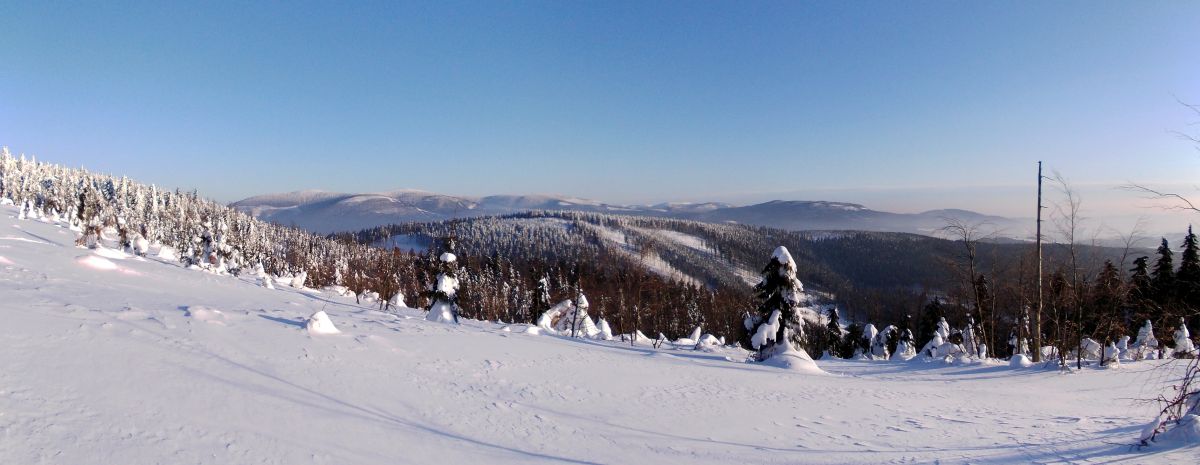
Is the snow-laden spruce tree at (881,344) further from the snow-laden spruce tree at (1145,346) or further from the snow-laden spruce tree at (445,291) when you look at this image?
the snow-laden spruce tree at (445,291)

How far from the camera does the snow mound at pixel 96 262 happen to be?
1359cm

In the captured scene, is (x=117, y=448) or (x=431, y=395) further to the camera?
(x=431, y=395)

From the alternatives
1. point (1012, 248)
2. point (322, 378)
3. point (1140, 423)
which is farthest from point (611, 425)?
point (1012, 248)

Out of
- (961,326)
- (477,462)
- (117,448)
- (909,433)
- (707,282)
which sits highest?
(117,448)

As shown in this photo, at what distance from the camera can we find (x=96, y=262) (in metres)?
13.9

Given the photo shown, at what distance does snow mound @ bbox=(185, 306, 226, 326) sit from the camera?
349 inches

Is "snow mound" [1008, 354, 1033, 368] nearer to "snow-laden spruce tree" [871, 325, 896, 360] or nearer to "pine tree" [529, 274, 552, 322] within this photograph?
"snow-laden spruce tree" [871, 325, 896, 360]

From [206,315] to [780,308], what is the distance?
734 inches

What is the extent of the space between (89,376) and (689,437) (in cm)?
750

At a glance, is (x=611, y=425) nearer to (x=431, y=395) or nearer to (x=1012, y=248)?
(x=431, y=395)

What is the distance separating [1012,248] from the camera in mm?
21766

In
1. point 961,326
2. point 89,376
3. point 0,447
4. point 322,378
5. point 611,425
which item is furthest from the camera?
point 961,326

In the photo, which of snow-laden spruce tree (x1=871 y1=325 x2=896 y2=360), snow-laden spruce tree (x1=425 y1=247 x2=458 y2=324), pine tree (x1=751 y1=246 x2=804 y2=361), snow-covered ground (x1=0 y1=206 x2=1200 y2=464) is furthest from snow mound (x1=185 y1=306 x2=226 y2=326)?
snow-laden spruce tree (x1=871 y1=325 x2=896 y2=360)

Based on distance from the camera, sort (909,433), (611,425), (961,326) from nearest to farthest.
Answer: (611,425) → (909,433) → (961,326)
